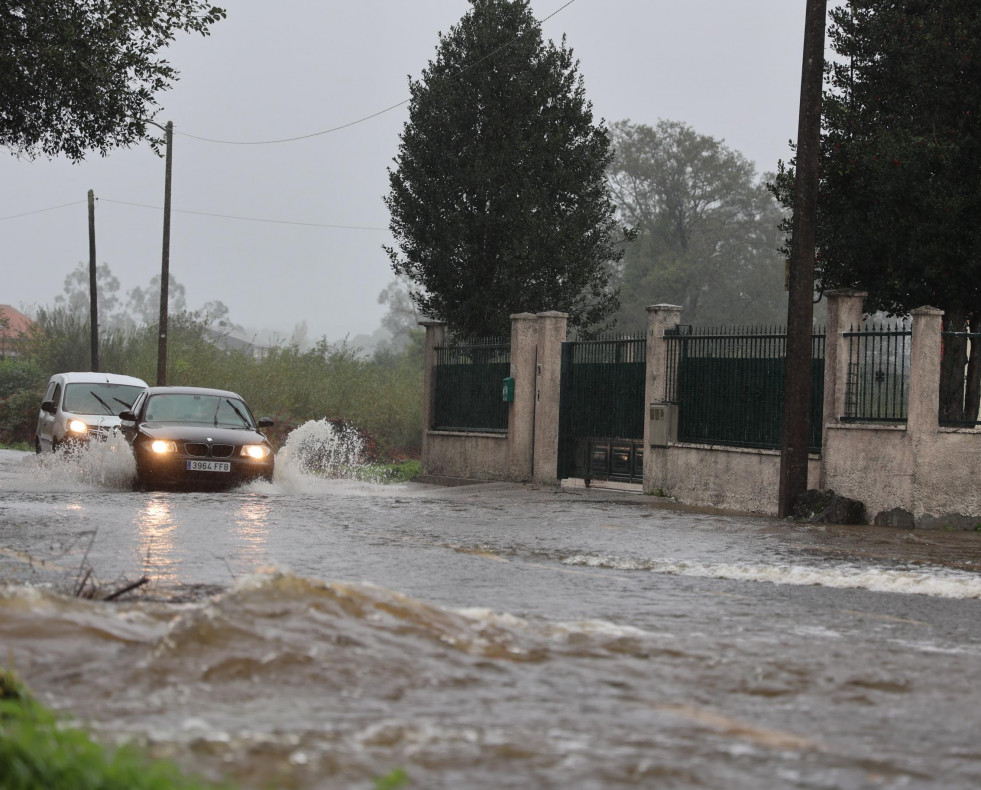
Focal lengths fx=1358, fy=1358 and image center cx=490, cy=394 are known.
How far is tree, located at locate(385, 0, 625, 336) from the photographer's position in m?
29.9

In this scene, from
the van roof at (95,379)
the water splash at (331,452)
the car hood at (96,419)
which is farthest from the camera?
the water splash at (331,452)

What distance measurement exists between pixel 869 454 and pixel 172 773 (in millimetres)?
13478

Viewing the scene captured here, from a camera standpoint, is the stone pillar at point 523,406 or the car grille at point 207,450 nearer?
the car grille at point 207,450

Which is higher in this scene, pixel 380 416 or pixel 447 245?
pixel 447 245

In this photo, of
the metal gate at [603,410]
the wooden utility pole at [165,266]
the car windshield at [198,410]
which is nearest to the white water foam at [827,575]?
the metal gate at [603,410]

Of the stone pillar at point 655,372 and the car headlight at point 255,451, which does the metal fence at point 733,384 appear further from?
the car headlight at point 255,451

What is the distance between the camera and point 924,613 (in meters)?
8.63

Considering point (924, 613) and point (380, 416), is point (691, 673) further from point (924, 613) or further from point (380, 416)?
point (380, 416)

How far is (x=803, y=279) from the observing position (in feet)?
53.4

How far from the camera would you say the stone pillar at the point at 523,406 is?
909 inches

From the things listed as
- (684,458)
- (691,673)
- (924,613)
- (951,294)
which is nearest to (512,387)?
(684,458)

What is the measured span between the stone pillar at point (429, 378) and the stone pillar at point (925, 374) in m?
12.2

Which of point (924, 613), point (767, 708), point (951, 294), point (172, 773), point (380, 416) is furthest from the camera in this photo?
point (380, 416)

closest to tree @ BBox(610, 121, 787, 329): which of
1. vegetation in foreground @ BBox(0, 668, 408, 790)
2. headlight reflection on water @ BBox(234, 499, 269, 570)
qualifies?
headlight reflection on water @ BBox(234, 499, 269, 570)
